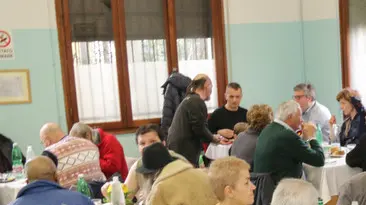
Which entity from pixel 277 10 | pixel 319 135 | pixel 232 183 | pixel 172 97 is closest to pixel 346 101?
pixel 319 135

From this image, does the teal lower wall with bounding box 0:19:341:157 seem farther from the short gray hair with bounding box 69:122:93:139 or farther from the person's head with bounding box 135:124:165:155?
the person's head with bounding box 135:124:165:155

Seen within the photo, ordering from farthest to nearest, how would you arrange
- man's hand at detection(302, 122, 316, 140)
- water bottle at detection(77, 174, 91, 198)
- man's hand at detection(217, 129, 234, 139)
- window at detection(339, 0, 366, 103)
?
1. window at detection(339, 0, 366, 103)
2. man's hand at detection(217, 129, 234, 139)
3. man's hand at detection(302, 122, 316, 140)
4. water bottle at detection(77, 174, 91, 198)

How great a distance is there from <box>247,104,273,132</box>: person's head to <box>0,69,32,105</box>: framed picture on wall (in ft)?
9.72

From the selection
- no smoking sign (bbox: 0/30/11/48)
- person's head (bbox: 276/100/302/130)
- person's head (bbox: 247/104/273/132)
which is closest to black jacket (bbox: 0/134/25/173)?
no smoking sign (bbox: 0/30/11/48)

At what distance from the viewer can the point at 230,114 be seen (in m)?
5.67

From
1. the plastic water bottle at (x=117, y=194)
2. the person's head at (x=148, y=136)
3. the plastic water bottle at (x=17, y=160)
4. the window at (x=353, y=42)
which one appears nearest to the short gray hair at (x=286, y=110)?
the person's head at (x=148, y=136)

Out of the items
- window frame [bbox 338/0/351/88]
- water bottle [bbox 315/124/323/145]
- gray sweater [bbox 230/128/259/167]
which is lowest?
water bottle [bbox 315/124/323/145]

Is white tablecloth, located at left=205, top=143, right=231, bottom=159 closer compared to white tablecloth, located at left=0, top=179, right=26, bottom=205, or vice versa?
white tablecloth, located at left=0, top=179, right=26, bottom=205

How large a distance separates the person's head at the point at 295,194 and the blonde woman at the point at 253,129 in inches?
62.5

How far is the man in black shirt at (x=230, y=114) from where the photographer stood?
18.4 ft

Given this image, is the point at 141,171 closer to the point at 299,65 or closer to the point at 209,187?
the point at 209,187

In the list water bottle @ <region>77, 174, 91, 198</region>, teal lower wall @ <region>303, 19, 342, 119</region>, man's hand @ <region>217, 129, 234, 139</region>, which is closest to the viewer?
water bottle @ <region>77, 174, 91, 198</region>

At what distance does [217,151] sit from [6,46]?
2.75 m

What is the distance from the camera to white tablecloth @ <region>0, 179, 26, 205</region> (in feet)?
14.9
